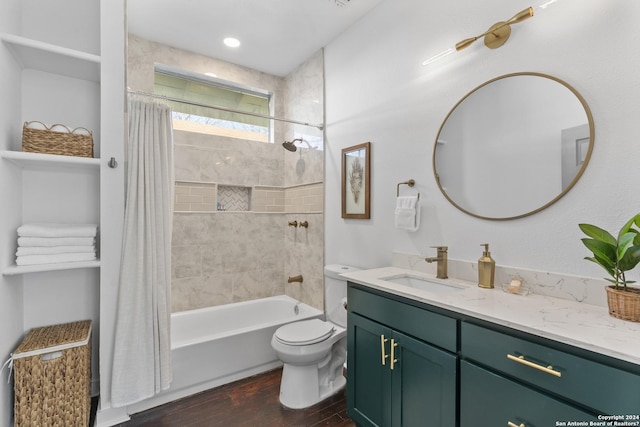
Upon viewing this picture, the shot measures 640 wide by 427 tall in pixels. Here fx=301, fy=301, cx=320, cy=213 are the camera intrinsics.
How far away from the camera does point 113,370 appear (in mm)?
1688

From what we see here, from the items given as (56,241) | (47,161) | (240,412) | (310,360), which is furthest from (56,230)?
(310,360)

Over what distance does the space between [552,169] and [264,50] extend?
2.59 metres

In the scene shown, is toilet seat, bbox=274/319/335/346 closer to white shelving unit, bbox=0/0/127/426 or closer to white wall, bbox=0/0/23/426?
white shelving unit, bbox=0/0/127/426

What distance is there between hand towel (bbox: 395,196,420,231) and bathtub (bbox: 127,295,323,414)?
4.14 ft

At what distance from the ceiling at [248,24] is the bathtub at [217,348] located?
2481 mm

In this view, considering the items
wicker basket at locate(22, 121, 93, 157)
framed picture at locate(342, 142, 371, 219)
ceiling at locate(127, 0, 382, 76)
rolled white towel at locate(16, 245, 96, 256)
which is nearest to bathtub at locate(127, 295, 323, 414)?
rolled white towel at locate(16, 245, 96, 256)

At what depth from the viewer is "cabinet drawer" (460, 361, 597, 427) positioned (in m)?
0.92

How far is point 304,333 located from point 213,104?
249 cm

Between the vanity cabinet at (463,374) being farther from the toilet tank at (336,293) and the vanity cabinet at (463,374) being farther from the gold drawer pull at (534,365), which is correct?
the toilet tank at (336,293)

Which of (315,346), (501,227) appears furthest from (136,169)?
(501,227)

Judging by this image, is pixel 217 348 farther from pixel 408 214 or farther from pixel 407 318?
pixel 408 214

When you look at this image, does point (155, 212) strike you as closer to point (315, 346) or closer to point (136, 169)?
point (136, 169)

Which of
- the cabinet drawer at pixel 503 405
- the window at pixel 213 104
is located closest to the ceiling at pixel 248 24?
the window at pixel 213 104

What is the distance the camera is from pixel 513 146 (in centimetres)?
151
